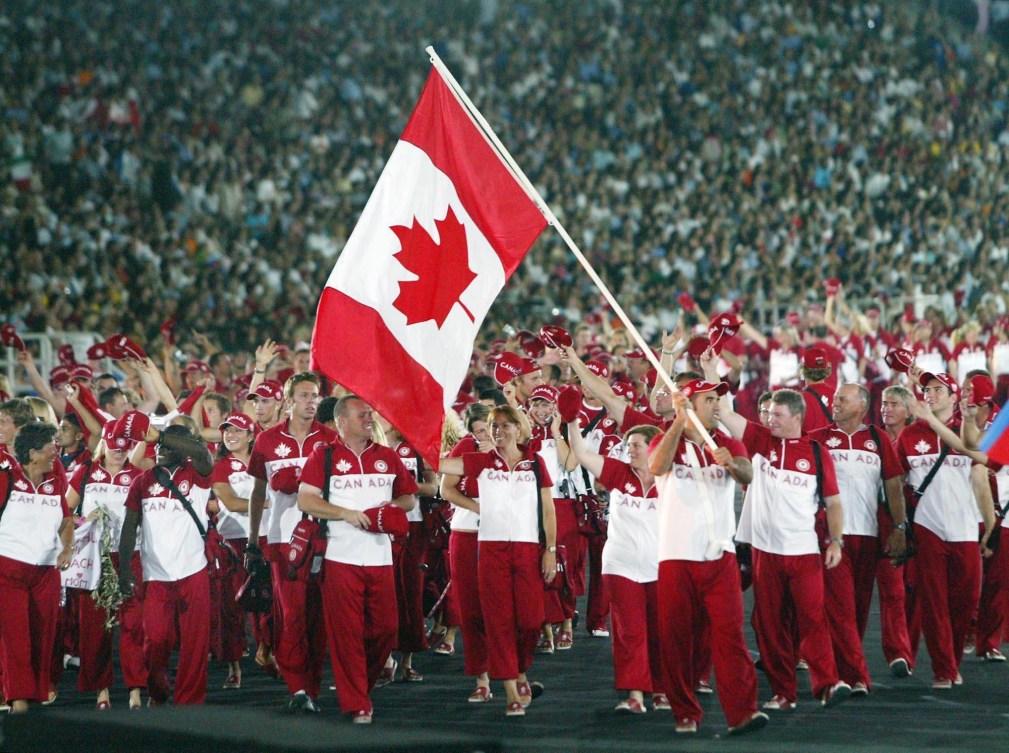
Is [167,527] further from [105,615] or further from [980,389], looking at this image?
[980,389]

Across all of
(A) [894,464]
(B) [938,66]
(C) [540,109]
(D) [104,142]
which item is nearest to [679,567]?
(A) [894,464]

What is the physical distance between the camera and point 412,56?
31.4m

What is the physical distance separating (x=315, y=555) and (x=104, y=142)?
57.0 feet

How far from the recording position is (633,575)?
906cm

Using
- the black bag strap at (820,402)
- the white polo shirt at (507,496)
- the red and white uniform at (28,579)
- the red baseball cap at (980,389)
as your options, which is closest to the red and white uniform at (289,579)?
the white polo shirt at (507,496)

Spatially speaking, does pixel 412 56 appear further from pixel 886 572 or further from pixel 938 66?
pixel 886 572

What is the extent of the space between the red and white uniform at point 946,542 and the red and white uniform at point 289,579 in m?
3.72

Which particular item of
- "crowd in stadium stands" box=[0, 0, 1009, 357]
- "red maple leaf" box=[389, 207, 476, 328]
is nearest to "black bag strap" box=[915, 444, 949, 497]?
"red maple leaf" box=[389, 207, 476, 328]

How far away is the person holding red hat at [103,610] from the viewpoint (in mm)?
9336

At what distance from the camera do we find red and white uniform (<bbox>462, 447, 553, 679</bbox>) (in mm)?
9234

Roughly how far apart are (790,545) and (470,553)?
2048mm

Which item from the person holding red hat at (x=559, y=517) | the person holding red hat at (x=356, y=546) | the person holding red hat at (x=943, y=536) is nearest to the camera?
the person holding red hat at (x=356, y=546)

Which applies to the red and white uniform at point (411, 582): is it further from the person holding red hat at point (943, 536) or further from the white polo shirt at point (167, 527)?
the person holding red hat at point (943, 536)

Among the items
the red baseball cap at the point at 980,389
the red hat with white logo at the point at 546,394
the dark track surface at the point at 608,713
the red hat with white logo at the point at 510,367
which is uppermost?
the red hat with white logo at the point at 510,367
